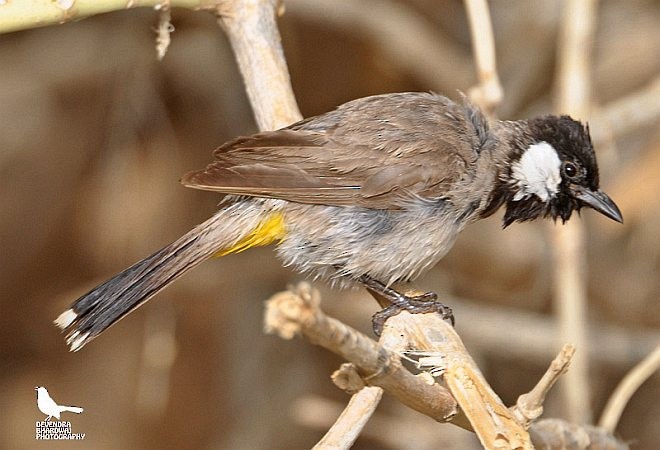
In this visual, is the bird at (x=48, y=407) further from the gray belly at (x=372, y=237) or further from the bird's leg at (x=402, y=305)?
the bird's leg at (x=402, y=305)

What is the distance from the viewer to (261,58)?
2.81m

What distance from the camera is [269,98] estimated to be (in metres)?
2.83

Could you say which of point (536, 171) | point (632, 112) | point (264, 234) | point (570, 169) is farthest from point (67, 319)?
point (632, 112)

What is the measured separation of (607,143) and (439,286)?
1.01 meters

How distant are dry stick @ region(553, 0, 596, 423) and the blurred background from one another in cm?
50

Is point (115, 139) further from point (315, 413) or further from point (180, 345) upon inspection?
point (315, 413)

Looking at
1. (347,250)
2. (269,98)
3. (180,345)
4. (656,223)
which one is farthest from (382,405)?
(269,98)

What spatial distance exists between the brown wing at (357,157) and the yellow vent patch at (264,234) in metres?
0.12

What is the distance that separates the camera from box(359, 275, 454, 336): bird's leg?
106 inches

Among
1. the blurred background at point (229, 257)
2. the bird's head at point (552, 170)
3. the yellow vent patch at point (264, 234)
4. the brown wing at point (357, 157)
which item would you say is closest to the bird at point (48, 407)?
the blurred background at point (229, 257)

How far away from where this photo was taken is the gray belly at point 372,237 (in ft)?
9.46

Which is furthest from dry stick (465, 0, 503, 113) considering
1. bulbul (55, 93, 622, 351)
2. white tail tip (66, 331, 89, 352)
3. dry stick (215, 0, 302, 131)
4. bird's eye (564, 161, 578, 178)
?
white tail tip (66, 331, 89, 352)

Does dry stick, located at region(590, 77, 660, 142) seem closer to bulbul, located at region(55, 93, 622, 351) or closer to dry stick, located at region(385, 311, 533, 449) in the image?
bulbul, located at region(55, 93, 622, 351)

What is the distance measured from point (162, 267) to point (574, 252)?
57.5 inches
